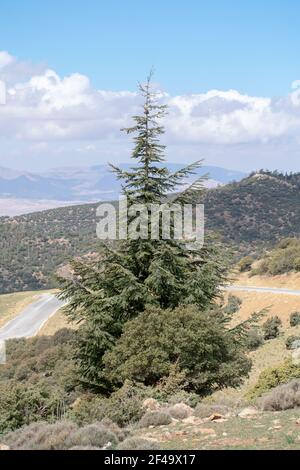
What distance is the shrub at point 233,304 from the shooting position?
37741 millimetres

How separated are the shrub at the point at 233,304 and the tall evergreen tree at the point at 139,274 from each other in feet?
68.0

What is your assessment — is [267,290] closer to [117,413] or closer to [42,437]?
[117,413]

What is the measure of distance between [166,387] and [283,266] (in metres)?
36.1

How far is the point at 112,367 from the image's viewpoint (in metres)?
14.4

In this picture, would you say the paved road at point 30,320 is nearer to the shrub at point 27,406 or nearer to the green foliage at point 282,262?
the green foliage at point 282,262

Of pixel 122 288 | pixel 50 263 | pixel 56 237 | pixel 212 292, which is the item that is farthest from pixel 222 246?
pixel 56 237

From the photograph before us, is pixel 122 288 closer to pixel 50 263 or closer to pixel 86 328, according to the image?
pixel 86 328

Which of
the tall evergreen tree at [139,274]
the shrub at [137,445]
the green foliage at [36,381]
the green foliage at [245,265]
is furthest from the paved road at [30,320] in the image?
the shrub at [137,445]

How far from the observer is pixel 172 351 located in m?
13.5

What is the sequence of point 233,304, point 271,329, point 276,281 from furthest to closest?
point 276,281, point 233,304, point 271,329

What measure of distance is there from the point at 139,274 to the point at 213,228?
67.7 meters

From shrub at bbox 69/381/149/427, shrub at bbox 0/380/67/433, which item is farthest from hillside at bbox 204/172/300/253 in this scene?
shrub at bbox 69/381/149/427

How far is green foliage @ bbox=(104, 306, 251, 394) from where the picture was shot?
1334cm

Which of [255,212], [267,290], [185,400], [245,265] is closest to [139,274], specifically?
[185,400]
